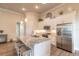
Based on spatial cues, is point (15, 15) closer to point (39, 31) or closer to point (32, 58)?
point (39, 31)

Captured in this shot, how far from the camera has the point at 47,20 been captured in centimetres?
615

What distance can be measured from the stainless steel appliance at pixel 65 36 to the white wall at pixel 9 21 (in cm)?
354

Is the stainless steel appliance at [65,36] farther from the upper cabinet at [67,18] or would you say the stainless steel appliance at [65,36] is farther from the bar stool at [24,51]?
the bar stool at [24,51]

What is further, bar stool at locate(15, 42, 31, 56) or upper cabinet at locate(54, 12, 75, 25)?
upper cabinet at locate(54, 12, 75, 25)

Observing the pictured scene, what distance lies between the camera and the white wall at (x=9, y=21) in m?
6.52

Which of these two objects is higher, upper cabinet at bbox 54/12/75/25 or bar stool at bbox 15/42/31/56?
upper cabinet at bbox 54/12/75/25

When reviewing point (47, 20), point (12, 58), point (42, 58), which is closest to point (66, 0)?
point (42, 58)

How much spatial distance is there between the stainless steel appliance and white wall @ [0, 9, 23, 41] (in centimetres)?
354

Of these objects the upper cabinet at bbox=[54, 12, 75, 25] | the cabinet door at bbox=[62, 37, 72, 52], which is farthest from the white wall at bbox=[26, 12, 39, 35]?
the cabinet door at bbox=[62, 37, 72, 52]

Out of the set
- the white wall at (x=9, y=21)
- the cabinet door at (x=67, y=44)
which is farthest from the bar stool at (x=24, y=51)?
the white wall at (x=9, y=21)

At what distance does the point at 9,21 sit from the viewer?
22.9 ft

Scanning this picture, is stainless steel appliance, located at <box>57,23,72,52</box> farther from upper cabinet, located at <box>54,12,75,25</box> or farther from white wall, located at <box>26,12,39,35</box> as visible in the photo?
white wall, located at <box>26,12,39,35</box>

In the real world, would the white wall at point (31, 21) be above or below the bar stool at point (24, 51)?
above

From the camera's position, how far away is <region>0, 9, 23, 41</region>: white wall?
6.52 meters
